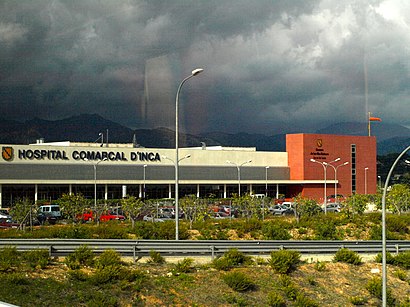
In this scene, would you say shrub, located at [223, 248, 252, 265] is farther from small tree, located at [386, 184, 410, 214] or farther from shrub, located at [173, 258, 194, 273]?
small tree, located at [386, 184, 410, 214]

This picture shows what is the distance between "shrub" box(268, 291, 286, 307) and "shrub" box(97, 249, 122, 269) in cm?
642

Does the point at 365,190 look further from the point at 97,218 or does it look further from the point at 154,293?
the point at 154,293

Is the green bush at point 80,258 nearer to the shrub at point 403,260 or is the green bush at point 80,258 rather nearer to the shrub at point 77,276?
the shrub at point 77,276

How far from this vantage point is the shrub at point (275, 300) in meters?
25.0

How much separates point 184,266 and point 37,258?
618 cm

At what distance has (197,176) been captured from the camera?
94188 mm

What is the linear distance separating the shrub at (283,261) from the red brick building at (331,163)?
2857 inches

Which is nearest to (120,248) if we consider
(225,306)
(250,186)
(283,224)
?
(225,306)

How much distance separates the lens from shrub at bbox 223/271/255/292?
2577cm

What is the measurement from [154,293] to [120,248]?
4423mm

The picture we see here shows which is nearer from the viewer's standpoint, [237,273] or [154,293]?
[154,293]

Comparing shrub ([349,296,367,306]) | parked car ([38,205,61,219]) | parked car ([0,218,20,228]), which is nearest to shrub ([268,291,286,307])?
shrub ([349,296,367,306])

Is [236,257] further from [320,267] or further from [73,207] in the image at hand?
[73,207]

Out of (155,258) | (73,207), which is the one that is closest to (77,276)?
(155,258)
